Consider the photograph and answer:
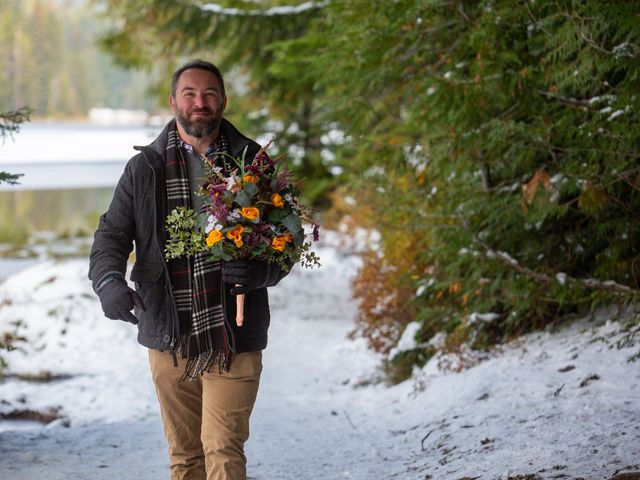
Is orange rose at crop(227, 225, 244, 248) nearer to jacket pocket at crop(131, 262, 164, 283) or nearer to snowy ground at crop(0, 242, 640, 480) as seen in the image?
jacket pocket at crop(131, 262, 164, 283)

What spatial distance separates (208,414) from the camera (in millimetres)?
3871

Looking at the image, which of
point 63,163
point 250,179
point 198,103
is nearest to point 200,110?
point 198,103

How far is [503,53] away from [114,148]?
19777 mm

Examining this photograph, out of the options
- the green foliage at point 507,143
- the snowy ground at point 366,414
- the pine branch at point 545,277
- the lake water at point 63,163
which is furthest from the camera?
the lake water at point 63,163

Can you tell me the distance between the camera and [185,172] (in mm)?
3945

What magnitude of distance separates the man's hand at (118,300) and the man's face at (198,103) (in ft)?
2.54

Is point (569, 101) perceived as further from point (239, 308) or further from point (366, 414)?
point (239, 308)

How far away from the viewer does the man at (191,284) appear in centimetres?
384

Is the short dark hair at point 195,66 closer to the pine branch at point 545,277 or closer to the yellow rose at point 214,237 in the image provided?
the yellow rose at point 214,237

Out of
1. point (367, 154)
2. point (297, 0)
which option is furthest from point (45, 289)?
point (367, 154)

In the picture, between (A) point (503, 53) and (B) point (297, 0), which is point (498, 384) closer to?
(A) point (503, 53)

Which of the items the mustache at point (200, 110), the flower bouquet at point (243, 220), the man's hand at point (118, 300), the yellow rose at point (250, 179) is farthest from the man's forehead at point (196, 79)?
the man's hand at point (118, 300)

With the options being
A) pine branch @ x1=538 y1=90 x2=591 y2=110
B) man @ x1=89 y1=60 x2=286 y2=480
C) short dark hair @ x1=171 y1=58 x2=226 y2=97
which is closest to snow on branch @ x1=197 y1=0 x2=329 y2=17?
pine branch @ x1=538 y1=90 x2=591 y2=110

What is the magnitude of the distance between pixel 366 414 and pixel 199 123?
3785 millimetres
